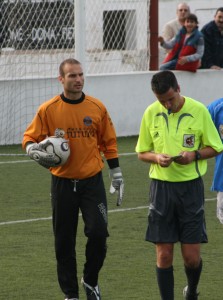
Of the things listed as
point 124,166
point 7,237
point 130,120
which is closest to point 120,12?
point 130,120

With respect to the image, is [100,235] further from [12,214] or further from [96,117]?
[12,214]

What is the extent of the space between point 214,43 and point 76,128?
1184 cm

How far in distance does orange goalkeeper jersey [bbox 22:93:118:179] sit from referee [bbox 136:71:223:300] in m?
0.53

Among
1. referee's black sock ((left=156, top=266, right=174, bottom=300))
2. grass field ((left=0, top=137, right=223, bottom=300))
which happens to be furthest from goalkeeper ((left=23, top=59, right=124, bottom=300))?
referee's black sock ((left=156, top=266, right=174, bottom=300))

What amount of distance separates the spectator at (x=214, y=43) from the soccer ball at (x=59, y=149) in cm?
1192

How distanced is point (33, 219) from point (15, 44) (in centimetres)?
636

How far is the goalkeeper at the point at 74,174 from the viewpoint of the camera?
27.4ft

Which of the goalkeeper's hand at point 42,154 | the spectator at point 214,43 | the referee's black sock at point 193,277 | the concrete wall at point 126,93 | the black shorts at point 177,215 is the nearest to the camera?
the black shorts at point 177,215

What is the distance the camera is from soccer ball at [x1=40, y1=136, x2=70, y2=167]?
26.6 feet

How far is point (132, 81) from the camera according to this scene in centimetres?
1880

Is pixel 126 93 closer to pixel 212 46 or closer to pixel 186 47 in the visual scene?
pixel 186 47

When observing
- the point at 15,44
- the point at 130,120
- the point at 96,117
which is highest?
the point at 96,117

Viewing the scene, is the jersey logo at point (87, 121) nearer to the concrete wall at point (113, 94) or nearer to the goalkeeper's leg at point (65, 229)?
the goalkeeper's leg at point (65, 229)

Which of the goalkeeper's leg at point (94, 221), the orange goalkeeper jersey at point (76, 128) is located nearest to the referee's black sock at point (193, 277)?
the goalkeeper's leg at point (94, 221)
